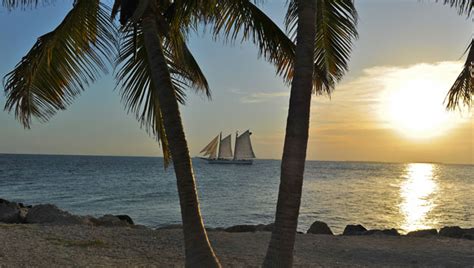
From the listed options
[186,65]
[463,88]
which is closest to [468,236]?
[463,88]

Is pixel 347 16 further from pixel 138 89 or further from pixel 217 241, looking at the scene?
pixel 217 241

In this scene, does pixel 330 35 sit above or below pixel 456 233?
above

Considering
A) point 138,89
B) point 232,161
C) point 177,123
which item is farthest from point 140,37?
point 232,161

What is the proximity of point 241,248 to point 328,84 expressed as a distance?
3554mm

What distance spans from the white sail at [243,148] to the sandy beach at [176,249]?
8683 centimetres

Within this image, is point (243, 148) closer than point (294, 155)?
No

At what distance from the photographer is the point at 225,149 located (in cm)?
10769

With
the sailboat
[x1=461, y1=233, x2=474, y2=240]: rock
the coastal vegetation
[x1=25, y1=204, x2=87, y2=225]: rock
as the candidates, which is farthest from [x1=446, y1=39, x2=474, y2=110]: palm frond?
the sailboat

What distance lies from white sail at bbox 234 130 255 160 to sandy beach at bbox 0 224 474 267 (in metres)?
86.8

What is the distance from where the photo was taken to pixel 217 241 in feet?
34.2

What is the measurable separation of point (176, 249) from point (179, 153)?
450cm

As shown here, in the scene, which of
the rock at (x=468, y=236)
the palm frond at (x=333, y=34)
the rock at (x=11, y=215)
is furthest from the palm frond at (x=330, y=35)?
the rock at (x=11, y=215)

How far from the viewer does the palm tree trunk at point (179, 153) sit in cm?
548

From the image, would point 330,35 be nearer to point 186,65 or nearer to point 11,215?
point 186,65
